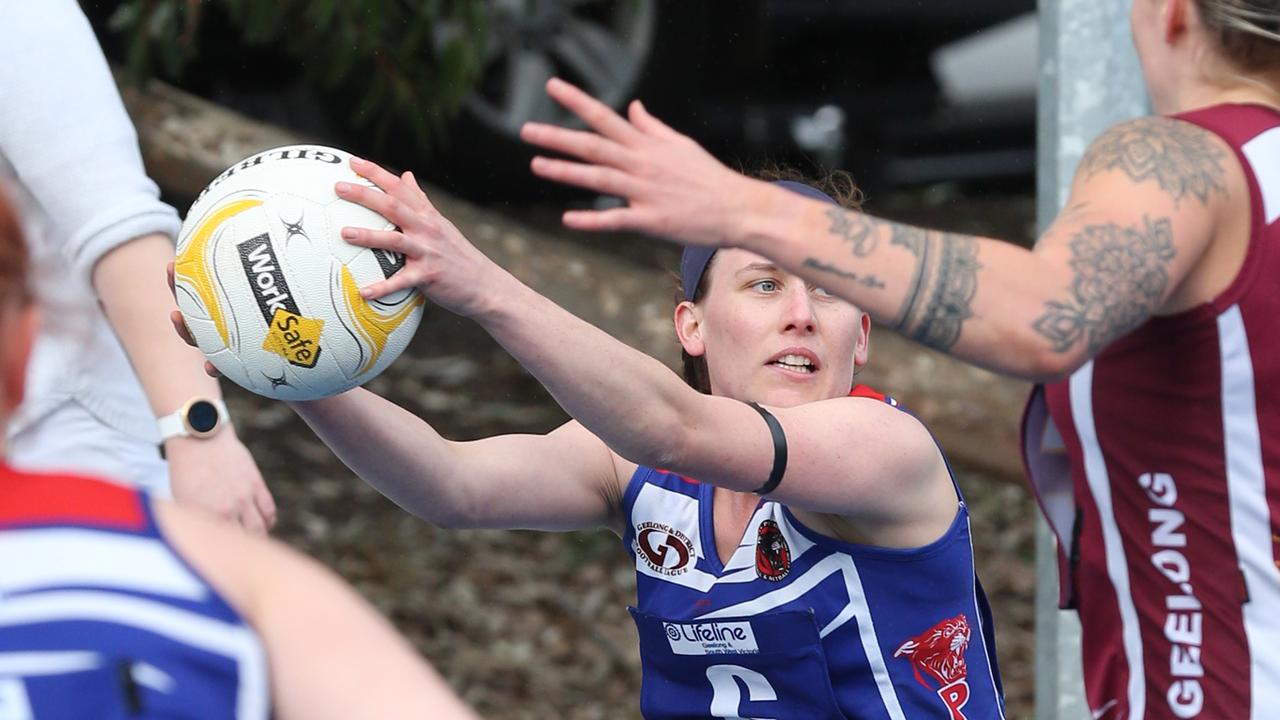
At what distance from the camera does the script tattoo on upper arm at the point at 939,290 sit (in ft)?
7.23

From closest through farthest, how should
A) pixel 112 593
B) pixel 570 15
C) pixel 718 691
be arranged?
pixel 112 593 < pixel 718 691 < pixel 570 15

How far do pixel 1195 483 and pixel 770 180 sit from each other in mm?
1173

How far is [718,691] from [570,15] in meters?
4.45

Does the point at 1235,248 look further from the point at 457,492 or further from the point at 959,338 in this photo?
the point at 457,492

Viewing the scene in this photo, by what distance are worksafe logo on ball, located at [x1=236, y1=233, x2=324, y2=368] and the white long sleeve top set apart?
543 millimetres

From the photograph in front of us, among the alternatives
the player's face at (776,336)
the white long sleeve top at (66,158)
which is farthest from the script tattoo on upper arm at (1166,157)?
the white long sleeve top at (66,158)

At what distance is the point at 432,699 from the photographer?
1358 mm

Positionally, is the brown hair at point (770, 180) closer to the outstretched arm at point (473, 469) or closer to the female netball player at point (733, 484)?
the female netball player at point (733, 484)

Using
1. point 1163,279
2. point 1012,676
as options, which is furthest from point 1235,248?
point 1012,676

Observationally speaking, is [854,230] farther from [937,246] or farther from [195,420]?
[195,420]

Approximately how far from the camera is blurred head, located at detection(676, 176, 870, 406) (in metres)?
2.95

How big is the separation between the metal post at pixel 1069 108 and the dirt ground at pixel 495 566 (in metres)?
1.56

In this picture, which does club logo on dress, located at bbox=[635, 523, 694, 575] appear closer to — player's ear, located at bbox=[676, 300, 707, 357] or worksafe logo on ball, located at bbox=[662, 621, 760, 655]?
worksafe logo on ball, located at bbox=[662, 621, 760, 655]

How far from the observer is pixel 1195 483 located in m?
2.52
